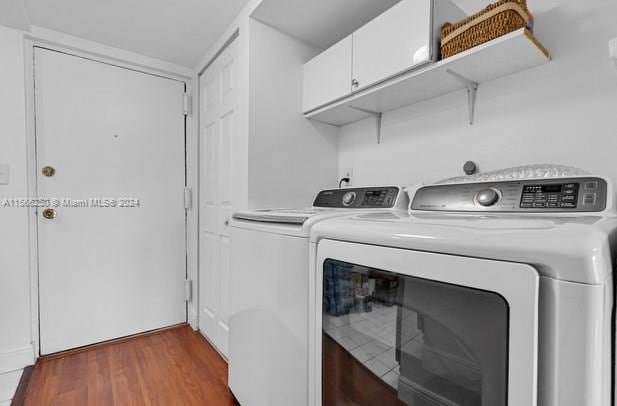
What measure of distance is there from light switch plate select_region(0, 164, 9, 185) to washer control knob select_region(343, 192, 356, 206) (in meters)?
2.07

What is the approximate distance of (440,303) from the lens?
1.91ft

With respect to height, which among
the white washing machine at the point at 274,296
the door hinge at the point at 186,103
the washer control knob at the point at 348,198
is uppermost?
the door hinge at the point at 186,103

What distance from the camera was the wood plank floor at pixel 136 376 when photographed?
1535mm

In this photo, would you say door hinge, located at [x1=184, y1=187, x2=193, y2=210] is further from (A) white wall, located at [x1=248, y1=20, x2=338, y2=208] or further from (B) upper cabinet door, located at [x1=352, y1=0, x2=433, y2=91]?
(B) upper cabinet door, located at [x1=352, y1=0, x2=433, y2=91]

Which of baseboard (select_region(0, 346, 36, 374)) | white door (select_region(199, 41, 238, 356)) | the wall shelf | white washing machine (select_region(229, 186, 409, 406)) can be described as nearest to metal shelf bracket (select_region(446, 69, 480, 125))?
the wall shelf

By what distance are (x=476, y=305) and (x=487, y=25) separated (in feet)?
3.06

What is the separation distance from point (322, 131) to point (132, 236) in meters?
1.67

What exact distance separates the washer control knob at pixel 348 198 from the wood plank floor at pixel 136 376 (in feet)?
4.07

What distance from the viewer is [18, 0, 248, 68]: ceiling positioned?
63.9 inches

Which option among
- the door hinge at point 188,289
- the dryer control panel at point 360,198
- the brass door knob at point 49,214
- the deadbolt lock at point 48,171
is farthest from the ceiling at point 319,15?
the door hinge at point 188,289

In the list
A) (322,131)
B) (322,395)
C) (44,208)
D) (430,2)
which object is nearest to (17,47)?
(44,208)

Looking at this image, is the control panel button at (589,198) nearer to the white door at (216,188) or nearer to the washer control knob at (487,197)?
the washer control knob at (487,197)

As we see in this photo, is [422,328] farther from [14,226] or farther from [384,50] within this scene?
[14,226]

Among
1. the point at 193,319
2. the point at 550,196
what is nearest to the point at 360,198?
the point at 550,196
